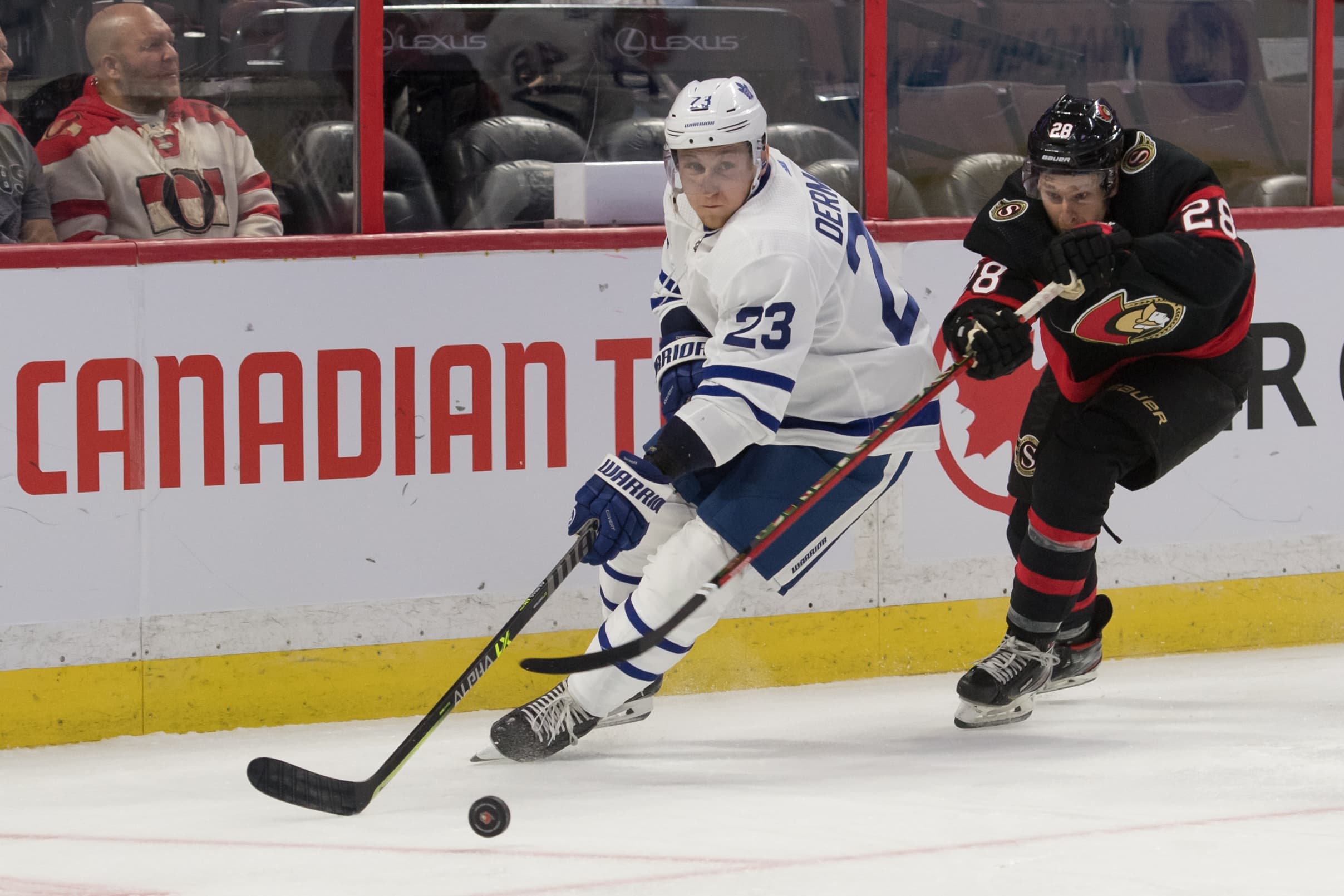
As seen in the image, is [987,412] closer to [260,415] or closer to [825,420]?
[825,420]

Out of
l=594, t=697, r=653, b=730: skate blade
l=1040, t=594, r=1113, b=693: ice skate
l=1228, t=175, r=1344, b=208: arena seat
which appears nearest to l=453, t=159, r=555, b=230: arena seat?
l=594, t=697, r=653, b=730: skate blade

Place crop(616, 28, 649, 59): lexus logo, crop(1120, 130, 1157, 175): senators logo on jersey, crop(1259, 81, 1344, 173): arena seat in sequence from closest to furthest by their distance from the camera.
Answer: crop(1120, 130, 1157, 175): senators logo on jersey < crop(616, 28, 649, 59): lexus logo < crop(1259, 81, 1344, 173): arena seat

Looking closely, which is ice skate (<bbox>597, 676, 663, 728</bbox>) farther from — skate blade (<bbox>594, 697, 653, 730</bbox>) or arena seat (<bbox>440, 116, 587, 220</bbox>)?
arena seat (<bbox>440, 116, 587, 220</bbox>)

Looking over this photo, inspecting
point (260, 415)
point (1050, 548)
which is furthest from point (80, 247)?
point (1050, 548)

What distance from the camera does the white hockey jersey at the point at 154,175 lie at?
3338 millimetres

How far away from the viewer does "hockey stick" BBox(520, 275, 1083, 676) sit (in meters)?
2.94

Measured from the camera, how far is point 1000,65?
4027 millimetres

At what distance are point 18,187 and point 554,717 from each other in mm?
1326

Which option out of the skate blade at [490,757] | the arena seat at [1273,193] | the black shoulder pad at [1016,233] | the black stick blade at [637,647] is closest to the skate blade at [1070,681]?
the black shoulder pad at [1016,233]

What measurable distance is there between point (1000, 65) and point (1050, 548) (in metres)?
1.20

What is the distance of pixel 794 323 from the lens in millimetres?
2900

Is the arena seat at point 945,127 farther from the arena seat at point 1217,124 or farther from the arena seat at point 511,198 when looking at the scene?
the arena seat at point 511,198

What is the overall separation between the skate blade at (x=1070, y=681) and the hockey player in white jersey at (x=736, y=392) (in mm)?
630

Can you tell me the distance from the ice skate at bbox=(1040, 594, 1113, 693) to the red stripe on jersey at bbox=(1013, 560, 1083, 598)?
0.75 feet
